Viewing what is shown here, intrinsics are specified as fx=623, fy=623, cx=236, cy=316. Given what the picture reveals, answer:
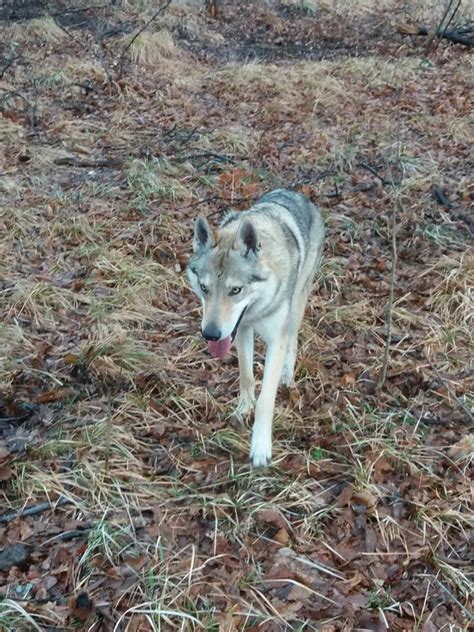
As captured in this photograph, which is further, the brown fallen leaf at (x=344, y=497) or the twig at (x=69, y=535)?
the brown fallen leaf at (x=344, y=497)

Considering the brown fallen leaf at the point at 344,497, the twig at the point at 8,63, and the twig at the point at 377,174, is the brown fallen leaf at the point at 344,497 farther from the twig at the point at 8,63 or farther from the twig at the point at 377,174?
the twig at the point at 8,63

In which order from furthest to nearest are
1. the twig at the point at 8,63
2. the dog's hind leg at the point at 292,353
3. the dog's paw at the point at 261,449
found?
the twig at the point at 8,63
the dog's hind leg at the point at 292,353
the dog's paw at the point at 261,449

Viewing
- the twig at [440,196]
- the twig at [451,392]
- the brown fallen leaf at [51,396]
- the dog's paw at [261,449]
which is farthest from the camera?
the twig at [440,196]

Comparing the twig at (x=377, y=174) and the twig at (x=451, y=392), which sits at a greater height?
the twig at (x=451, y=392)

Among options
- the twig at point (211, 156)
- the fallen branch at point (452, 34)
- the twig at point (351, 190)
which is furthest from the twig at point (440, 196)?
the fallen branch at point (452, 34)

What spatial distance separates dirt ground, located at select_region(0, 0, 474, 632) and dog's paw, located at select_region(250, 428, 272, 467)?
76 millimetres

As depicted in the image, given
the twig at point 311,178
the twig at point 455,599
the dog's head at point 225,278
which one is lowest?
the twig at point 311,178

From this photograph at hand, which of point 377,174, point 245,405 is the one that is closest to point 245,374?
point 245,405

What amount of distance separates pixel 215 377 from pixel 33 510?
6.15 ft

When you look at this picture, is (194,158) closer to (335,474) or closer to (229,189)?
(229,189)

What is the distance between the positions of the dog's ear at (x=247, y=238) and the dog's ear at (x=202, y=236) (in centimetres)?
25

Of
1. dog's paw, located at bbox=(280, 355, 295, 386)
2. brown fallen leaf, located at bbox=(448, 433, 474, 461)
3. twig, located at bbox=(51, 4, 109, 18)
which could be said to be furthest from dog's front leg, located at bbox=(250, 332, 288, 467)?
twig, located at bbox=(51, 4, 109, 18)

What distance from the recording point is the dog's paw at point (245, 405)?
454 centimetres

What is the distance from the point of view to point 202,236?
13.5ft
